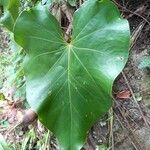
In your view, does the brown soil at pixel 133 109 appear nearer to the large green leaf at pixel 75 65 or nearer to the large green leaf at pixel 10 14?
the large green leaf at pixel 75 65

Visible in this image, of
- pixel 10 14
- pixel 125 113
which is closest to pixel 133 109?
pixel 125 113

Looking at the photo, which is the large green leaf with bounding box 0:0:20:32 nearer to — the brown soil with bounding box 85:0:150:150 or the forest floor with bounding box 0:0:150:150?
the forest floor with bounding box 0:0:150:150

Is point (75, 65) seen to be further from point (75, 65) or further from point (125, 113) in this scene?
point (125, 113)

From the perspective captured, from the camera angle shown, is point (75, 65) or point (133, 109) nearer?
point (75, 65)

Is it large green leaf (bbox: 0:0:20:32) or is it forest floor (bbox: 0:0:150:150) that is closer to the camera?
forest floor (bbox: 0:0:150:150)

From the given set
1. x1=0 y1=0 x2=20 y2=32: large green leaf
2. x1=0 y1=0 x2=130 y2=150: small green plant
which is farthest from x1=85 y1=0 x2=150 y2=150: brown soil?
x1=0 y1=0 x2=20 y2=32: large green leaf

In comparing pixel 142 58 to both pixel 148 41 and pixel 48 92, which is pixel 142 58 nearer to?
pixel 148 41
